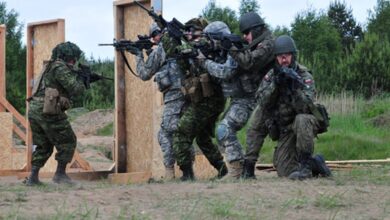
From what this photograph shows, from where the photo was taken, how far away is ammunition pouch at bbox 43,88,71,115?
10.6 metres

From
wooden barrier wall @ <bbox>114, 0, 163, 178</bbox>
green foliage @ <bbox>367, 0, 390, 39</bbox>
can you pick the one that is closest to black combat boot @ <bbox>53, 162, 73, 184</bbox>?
wooden barrier wall @ <bbox>114, 0, 163, 178</bbox>

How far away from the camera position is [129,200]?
7547 millimetres

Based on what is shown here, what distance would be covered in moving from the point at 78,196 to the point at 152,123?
4.68m

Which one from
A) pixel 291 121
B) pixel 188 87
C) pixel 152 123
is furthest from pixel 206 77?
pixel 152 123

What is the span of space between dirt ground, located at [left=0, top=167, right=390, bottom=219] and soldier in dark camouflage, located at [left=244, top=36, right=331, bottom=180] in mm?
758

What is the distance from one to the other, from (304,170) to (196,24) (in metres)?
2.45

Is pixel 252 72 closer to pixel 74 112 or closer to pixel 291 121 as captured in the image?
pixel 291 121

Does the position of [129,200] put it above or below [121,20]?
below

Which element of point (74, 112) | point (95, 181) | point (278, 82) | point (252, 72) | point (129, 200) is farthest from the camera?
point (74, 112)

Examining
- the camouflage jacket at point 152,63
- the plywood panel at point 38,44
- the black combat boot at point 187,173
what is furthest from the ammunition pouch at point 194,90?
the plywood panel at point 38,44

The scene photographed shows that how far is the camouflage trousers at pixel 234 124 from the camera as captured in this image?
33.0ft

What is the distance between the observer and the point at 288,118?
32.1 ft

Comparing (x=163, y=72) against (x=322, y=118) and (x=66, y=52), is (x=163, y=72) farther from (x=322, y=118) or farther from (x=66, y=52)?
(x=322, y=118)

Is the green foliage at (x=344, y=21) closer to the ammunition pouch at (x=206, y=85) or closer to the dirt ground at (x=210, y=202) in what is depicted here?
the ammunition pouch at (x=206, y=85)
